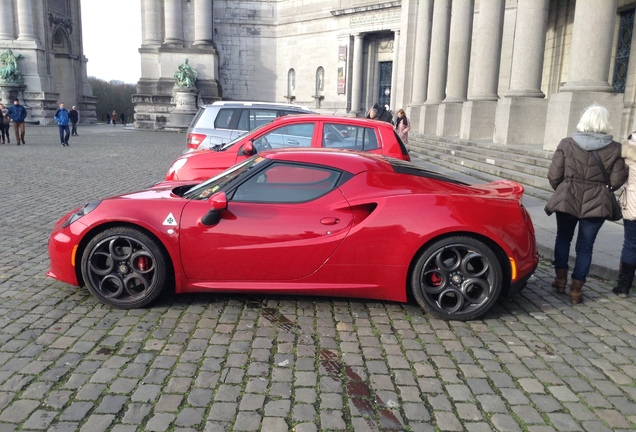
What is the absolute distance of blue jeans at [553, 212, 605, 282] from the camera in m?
5.02

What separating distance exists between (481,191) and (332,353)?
6.86 feet

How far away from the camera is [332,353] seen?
3.82 m

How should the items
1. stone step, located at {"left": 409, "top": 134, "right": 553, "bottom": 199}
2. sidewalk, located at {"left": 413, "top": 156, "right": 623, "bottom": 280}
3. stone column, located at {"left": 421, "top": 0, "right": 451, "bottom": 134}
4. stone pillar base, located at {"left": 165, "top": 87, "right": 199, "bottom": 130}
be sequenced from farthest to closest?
1. stone pillar base, located at {"left": 165, "top": 87, "right": 199, "bottom": 130}
2. stone column, located at {"left": 421, "top": 0, "right": 451, "bottom": 134}
3. stone step, located at {"left": 409, "top": 134, "right": 553, "bottom": 199}
4. sidewalk, located at {"left": 413, "top": 156, "right": 623, "bottom": 280}

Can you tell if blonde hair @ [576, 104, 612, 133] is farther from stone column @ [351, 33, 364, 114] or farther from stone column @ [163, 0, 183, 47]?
stone column @ [163, 0, 183, 47]

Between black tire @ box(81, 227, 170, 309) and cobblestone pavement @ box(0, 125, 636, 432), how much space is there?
0.48 ft

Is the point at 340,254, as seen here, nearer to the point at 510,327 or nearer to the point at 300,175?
the point at 300,175

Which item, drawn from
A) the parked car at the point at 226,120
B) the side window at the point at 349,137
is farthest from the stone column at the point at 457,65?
the side window at the point at 349,137

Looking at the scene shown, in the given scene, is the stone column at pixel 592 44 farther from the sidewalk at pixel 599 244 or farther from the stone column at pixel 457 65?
the stone column at pixel 457 65

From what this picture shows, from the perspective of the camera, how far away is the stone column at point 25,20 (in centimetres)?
3975

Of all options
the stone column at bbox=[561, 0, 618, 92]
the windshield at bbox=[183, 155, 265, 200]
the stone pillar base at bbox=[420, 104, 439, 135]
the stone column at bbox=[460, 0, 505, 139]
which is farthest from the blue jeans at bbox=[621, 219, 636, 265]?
the stone pillar base at bbox=[420, 104, 439, 135]

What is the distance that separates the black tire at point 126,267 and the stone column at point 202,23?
37983 mm

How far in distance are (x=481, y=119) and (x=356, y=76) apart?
962 inches

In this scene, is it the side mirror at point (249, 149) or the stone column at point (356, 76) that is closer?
the side mirror at point (249, 149)

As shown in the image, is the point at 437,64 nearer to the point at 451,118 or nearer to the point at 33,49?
the point at 451,118
